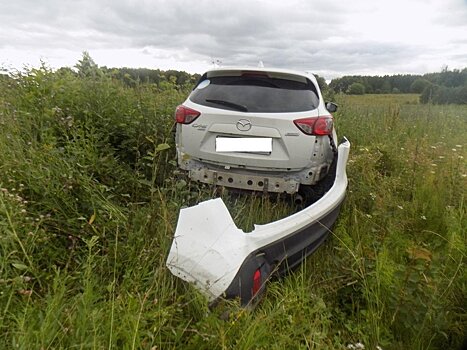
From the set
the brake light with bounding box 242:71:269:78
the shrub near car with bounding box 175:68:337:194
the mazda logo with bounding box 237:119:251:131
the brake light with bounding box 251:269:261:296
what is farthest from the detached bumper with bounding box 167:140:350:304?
the brake light with bounding box 242:71:269:78

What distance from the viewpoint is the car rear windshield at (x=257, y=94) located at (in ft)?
10.2

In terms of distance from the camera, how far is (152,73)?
251 inches

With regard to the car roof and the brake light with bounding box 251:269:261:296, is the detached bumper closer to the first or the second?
the brake light with bounding box 251:269:261:296

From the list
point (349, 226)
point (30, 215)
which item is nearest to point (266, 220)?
point (349, 226)

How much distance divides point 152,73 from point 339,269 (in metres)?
5.65

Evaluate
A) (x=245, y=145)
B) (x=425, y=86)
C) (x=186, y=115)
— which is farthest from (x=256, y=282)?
(x=425, y=86)

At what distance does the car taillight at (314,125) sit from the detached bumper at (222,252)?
121 cm

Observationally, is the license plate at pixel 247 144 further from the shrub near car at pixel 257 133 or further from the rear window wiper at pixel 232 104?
the rear window wiper at pixel 232 104

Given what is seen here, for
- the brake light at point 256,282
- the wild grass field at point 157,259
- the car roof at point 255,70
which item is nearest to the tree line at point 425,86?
the wild grass field at point 157,259

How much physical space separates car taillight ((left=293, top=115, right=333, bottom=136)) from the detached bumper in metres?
1.21

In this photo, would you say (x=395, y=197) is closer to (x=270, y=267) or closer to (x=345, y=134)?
(x=270, y=267)

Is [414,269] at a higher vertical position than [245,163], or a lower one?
lower

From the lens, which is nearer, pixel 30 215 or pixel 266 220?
pixel 30 215

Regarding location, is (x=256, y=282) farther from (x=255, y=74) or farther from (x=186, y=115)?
(x=255, y=74)
